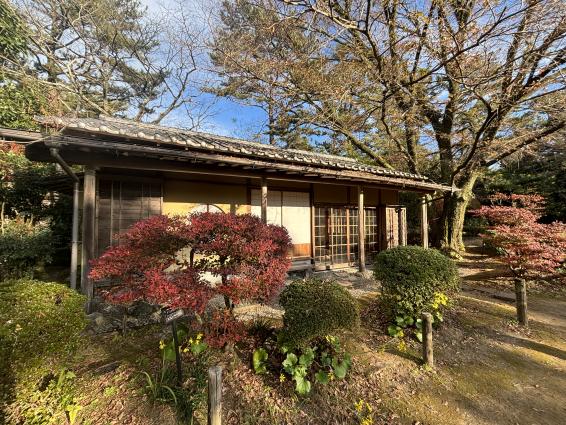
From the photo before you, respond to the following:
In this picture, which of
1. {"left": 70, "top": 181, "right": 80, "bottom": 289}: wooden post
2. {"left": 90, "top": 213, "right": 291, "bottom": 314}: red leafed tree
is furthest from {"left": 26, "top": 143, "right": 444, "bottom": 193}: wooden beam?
{"left": 90, "top": 213, "right": 291, "bottom": 314}: red leafed tree

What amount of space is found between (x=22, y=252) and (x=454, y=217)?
14.0 m

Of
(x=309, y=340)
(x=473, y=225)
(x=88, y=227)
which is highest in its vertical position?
(x=88, y=227)

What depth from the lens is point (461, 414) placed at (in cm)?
281

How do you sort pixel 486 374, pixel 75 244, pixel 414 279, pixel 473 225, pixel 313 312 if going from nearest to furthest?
1. pixel 313 312
2. pixel 486 374
3. pixel 414 279
4. pixel 75 244
5. pixel 473 225

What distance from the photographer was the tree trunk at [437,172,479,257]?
1133 cm

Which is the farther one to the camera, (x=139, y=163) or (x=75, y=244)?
(x=75, y=244)

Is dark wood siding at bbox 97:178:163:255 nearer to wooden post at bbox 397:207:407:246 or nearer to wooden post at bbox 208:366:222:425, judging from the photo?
wooden post at bbox 208:366:222:425

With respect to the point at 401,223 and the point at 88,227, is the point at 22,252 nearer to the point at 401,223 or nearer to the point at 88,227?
the point at 88,227

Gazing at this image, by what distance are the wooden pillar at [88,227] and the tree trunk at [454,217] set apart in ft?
38.5

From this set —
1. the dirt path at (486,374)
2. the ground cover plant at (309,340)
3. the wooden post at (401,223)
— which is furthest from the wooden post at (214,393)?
the wooden post at (401,223)

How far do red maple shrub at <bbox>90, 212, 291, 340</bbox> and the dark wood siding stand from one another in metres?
2.81

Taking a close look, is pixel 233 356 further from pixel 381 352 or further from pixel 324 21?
pixel 324 21

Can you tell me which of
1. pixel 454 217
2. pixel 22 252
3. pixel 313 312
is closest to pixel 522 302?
pixel 313 312

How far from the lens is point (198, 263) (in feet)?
10.3
